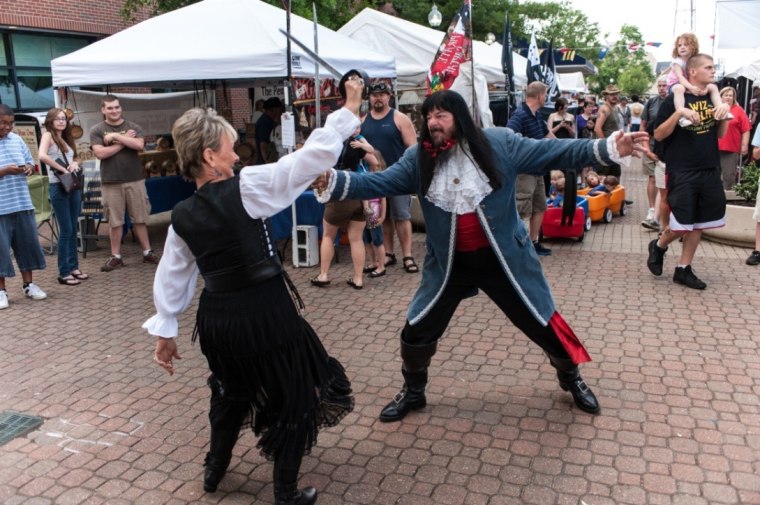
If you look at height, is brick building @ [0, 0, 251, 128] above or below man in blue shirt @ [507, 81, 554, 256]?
above

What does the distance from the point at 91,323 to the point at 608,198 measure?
6.71 m

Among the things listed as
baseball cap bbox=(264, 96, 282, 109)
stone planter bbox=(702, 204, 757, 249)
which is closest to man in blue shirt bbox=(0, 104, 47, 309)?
baseball cap bbox=(264, 96, 282, 109)

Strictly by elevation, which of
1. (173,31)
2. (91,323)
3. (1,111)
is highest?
(173,31)

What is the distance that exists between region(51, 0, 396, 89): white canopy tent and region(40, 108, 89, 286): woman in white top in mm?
841

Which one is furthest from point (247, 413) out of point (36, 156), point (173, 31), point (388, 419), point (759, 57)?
point (759, 57)

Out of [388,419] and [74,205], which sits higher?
[74,205]

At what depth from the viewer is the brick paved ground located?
320cm

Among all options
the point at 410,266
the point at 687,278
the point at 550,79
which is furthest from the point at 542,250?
the point at 550,79

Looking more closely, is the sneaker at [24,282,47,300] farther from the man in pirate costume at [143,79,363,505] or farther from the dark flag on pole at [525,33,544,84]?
the dark flag on pole at [525,33,544,84]

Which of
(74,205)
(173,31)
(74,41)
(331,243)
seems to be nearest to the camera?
(331,243)

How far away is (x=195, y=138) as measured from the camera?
2699 millimetres

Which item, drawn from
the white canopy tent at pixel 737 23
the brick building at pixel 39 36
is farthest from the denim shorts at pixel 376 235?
the white canopy tent at pixel 737 23

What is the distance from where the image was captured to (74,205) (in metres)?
7.14

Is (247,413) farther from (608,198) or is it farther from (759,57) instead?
(759,57)
